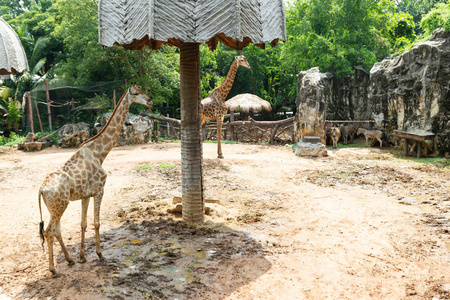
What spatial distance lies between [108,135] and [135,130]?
10942 mm

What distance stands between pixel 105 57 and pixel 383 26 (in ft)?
47.7

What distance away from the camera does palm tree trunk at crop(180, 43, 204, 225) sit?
483 cm

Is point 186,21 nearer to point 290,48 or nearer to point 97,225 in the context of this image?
point 97,225

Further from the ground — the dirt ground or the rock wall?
the rock wall

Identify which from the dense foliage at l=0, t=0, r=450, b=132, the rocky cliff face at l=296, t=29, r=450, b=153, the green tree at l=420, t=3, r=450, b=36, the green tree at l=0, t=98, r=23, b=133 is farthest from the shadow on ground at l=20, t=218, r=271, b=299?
the green tree at l=0, t=98, r=23, b=133

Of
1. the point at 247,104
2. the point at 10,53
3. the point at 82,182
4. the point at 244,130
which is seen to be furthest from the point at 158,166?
the point at 247,104

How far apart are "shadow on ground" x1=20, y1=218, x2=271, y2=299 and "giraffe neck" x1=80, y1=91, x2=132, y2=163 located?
4.07 feet

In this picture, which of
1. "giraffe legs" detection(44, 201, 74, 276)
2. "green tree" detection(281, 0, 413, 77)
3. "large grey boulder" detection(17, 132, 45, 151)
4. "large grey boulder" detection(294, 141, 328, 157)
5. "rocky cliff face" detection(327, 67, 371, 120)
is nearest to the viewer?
"giraffe legs" detection(44, 201, 74, 276)

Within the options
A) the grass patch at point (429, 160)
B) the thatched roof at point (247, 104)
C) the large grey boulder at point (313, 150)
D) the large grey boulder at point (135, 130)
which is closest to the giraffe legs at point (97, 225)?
the large grey boulder at point (313, 150)

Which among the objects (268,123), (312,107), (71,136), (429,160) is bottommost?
(429,160)

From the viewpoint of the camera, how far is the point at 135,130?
48.7 feet

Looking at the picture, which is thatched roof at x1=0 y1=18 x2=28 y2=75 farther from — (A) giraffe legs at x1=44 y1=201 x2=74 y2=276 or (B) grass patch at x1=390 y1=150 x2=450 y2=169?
(B) grass patch at x1=390 y1=150 x2=450 y2=169

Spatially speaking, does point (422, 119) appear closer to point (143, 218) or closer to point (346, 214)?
point (346, 214)

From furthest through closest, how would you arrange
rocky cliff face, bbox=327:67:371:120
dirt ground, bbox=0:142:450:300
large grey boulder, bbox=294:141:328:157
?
rocky cliff face, bbox=327:67:371:120 → large grey boulder, bbox=294:141:328:157 → dirt ground, bbox=0:142:450:300
